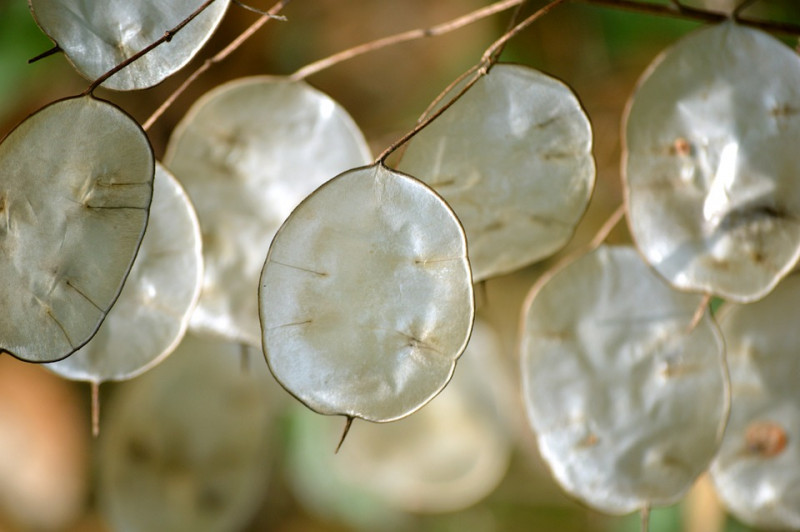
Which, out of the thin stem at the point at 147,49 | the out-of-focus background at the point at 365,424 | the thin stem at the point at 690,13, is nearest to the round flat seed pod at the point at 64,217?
the thin stem at the point at 147,49

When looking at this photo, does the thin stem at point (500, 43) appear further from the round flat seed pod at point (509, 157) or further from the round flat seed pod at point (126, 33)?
the round flat seed pod at point (126, 33)

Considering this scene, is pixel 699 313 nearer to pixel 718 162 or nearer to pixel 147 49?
pixel 718 162

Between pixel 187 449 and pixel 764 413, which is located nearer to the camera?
pixel 764 413

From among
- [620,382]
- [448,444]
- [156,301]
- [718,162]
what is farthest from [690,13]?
[448,444]

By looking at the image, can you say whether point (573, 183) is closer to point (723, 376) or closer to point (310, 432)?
point (723, 376)

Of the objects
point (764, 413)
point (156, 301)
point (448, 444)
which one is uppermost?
point (156, 301)

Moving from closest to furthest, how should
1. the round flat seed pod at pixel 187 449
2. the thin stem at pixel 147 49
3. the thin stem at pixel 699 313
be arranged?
the thin stem at pixel 147 49 < the thin stem at pixel 699 313 < the round flat seed pod at pixel 187 449

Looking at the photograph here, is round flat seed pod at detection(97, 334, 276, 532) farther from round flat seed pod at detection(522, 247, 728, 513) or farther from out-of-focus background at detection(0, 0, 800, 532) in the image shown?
round flat seed pod at detection(522, 247, 728, 513)
